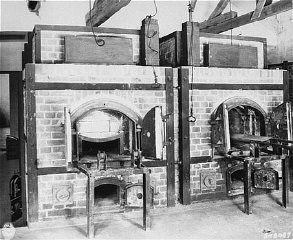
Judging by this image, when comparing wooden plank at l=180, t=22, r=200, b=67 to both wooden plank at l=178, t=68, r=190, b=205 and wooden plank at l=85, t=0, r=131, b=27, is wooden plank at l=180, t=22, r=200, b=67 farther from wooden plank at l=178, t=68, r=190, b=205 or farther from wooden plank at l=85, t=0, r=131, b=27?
wooden plank at l=85, t=0, r=131, b=27

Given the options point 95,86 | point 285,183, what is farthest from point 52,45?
point 285,183

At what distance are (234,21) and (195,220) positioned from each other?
321cm

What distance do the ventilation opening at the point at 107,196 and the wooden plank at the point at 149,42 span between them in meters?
1.88

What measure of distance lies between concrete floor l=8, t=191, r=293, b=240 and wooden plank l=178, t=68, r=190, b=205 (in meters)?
0.27

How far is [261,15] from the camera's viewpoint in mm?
4875

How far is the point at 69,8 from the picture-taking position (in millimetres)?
7000

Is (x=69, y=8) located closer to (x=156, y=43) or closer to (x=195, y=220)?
(x=156, y=43)

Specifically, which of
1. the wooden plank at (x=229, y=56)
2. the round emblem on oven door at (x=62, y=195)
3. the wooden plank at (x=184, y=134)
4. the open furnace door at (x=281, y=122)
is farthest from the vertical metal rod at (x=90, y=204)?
the open furnace door at (x=281, y=122)

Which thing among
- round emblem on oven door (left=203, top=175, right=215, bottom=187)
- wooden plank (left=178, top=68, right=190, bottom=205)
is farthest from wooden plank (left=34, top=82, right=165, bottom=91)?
round emblem on oven door (left=203, top=175, right=215, bottom=187)

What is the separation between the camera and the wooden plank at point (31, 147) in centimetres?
423

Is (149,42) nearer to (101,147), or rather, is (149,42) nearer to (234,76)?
(234,76)

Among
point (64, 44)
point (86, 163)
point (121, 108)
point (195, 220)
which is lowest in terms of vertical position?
point (195, 220)

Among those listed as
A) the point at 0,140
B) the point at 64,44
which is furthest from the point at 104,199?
the point at 0,140

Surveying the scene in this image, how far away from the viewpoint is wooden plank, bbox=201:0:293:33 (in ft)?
14.8
